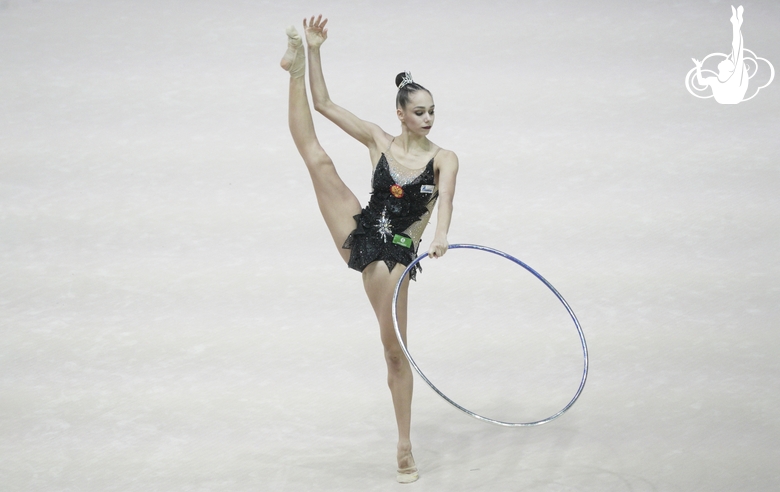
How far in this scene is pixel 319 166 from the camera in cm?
342

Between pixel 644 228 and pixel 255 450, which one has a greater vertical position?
pixel 644 228

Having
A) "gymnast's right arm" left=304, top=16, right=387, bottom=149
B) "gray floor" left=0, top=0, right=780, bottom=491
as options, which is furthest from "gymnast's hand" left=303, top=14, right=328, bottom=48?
"gray floor" left=0, top=0, right=780, bottom=491

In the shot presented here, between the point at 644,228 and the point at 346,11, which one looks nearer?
the point at 644,228

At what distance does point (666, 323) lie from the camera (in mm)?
4277

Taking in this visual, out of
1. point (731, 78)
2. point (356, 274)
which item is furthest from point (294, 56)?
point (731, 78)

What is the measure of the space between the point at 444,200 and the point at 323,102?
0.59m

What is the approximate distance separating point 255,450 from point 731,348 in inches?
81.5

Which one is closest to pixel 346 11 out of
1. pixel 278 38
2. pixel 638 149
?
pixel 278 38

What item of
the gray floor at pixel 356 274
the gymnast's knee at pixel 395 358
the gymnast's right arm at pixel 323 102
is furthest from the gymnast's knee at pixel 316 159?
the gray floor at pixel 356 274

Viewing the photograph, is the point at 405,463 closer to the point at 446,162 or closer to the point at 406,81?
the point at 446,162

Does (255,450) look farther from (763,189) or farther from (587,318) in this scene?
(763,189)

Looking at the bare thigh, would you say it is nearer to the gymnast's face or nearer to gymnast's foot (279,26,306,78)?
the gymnast's face

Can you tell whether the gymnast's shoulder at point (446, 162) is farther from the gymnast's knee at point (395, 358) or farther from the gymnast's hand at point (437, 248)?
the gymnast's knee at point (395, 358)

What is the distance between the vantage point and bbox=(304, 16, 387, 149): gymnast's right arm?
338cm
